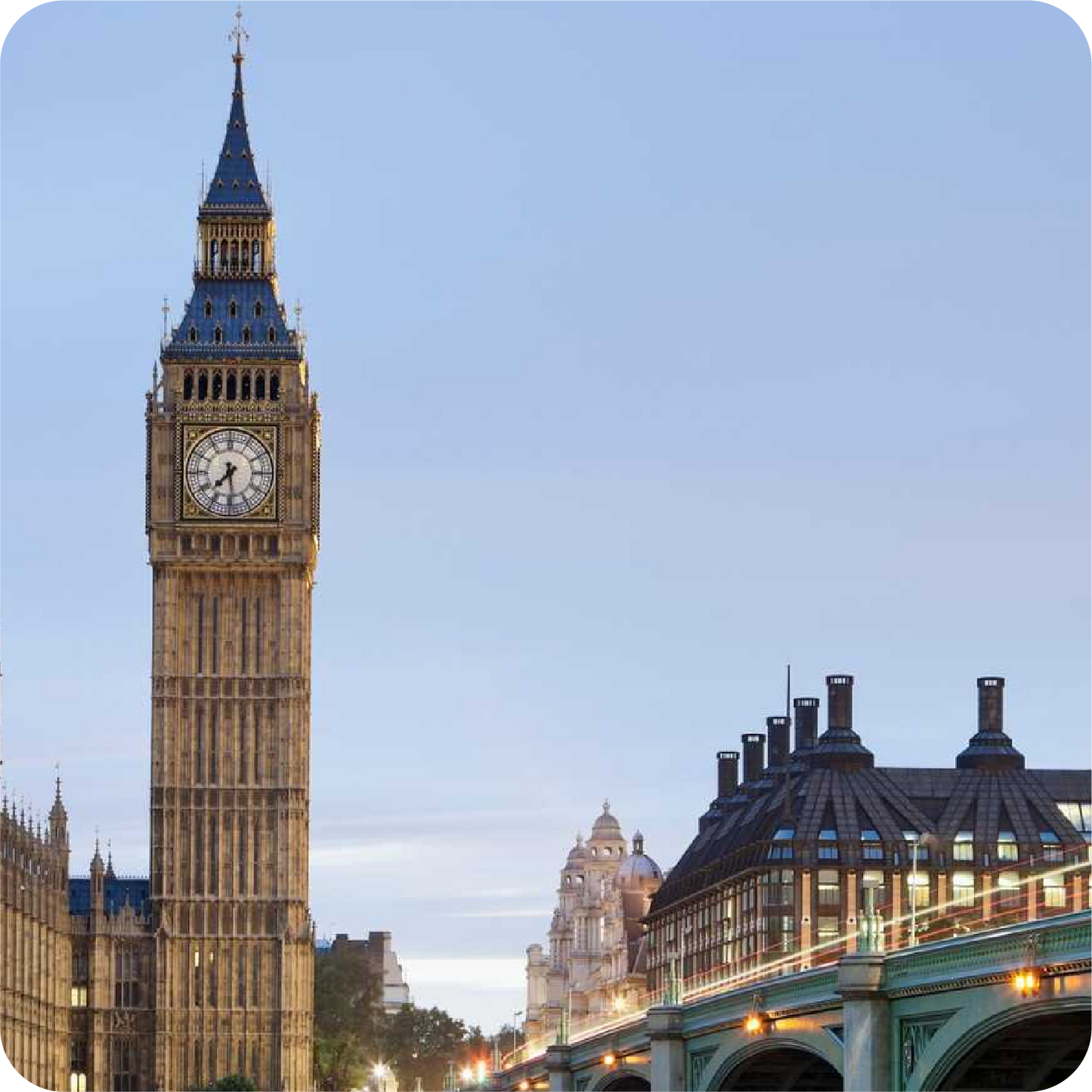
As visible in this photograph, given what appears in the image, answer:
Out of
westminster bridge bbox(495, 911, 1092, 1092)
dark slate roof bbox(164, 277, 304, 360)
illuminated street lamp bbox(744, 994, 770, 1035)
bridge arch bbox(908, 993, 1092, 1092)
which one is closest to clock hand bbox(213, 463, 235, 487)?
dark slate roof bbox(164, 277, 304, 360)

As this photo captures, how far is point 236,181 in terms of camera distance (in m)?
185

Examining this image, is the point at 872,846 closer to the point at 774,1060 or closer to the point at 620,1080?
the point at 620,1080

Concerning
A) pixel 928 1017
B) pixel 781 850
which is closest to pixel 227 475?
pixel 781 850

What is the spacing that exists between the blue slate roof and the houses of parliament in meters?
9.63

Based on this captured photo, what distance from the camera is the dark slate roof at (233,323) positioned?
17688 cm

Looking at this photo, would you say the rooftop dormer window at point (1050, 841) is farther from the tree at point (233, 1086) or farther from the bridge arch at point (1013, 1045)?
the bridge arch at point (1013, 1045)

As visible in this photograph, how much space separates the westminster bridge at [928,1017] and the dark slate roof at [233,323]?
9779 cm

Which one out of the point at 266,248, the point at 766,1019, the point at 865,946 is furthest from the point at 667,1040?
the point at 266,248

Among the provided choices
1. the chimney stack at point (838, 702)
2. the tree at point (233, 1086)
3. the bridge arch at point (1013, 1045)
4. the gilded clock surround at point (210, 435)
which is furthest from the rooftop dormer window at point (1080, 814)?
the bridge arch at point (1013, 1045)

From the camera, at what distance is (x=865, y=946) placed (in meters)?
61.8

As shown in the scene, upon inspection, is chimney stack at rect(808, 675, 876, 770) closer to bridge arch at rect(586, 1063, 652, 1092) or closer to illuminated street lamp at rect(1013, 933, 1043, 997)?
bridge arch at rect(586, 1063, 652, 1092)

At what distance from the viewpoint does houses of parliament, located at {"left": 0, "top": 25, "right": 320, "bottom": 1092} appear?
170 meters

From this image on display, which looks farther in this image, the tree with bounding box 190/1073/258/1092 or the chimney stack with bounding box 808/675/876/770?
the chimney stack with bounding box 808/675/876/770

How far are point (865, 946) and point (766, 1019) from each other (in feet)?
36.3
